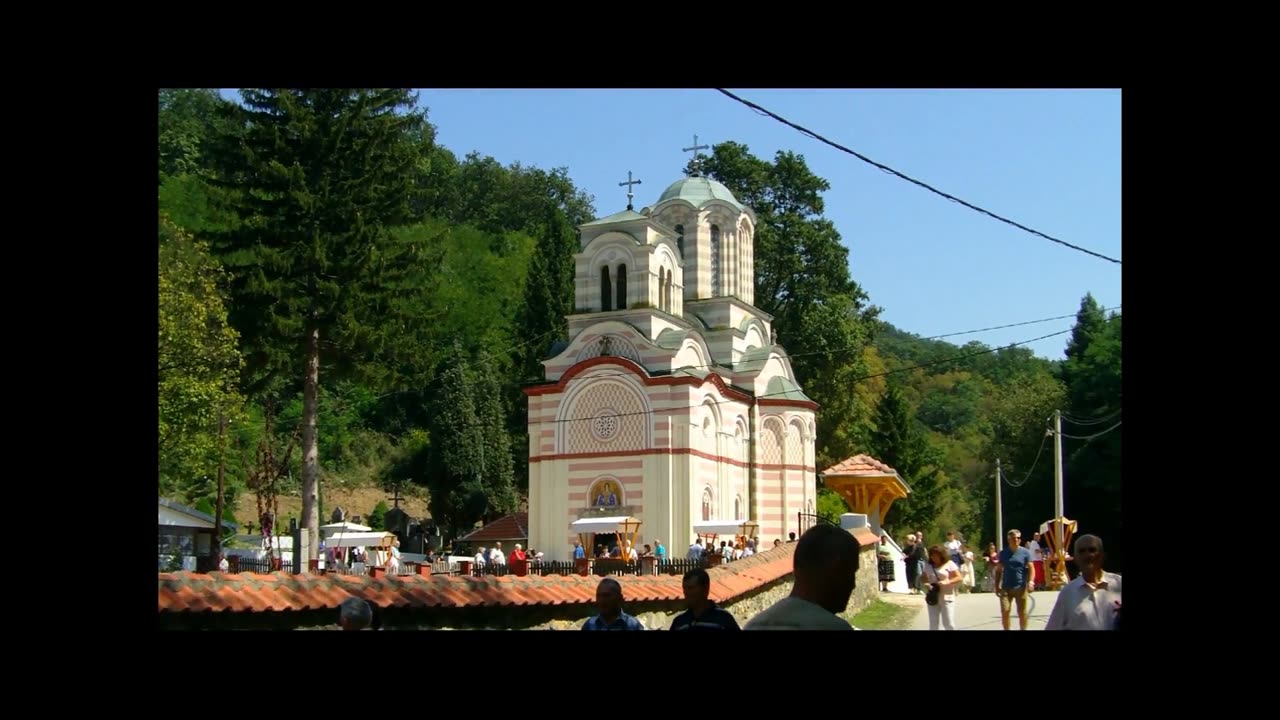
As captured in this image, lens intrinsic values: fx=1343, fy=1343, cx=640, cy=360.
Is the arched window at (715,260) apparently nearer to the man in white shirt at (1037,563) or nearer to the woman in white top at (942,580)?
the man in white shirt at (1037,563)

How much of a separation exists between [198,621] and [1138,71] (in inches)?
200

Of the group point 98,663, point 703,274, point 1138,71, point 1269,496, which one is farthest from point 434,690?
point 703,274

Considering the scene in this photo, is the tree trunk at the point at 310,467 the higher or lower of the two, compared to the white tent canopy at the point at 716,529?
higher

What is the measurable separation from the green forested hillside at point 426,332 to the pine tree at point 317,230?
0.16ft

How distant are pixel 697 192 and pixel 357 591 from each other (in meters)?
31.0

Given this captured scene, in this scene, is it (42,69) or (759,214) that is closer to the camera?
(42,69)

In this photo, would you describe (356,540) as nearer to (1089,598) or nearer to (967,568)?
(967,568)

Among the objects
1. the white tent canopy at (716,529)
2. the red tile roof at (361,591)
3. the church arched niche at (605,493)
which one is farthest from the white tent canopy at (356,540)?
the red tile roof at (361,591)

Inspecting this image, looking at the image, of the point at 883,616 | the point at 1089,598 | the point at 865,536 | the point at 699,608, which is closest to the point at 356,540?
the point at 865,536

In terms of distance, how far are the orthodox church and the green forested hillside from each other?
367 centimetres

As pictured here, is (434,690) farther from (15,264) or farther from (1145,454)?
(1145,454)

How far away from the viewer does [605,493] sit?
3253 centimetres

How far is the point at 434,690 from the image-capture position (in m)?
3.76

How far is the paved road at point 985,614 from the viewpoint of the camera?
47.2 feet
